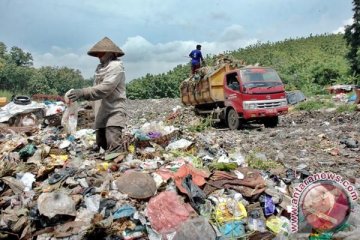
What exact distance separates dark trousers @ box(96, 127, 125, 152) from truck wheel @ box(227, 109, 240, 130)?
6.83 m

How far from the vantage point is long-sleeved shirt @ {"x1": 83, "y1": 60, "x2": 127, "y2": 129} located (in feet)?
17.1

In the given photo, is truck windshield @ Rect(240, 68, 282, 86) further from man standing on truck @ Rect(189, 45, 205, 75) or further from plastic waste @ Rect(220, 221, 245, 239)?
plastic waste @ Rect(220, 221, 245, 239)

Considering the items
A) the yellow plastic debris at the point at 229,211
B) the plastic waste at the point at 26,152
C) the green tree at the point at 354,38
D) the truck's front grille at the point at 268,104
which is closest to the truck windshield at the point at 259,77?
the truck's front grille at the point at 268,104

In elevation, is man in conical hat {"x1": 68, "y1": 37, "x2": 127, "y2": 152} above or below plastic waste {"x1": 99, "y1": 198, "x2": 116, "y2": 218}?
above

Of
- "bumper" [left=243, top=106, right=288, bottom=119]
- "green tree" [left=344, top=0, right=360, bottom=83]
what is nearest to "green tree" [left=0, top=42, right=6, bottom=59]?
"green tree" [left=344, top=0, right=360, bottom=83]

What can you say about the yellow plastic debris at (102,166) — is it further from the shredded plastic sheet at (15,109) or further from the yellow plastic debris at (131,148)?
the shredded plastic sheet at (15,109)

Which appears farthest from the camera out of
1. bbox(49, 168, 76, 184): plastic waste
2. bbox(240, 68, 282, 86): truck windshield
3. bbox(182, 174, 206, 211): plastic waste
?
bbox(240, 68, 282, 86): truck windshield

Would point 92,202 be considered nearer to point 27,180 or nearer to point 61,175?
point 61,175

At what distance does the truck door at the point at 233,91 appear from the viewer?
1198 centimetres

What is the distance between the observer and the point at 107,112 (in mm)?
5512

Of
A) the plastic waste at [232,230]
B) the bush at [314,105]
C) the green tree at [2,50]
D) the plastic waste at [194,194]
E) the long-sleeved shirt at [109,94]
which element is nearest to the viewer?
the plastic waste at [232,230]

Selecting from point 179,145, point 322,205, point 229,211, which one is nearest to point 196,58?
point 179,145

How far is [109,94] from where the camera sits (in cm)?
532

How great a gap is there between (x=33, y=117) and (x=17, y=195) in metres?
5.54
